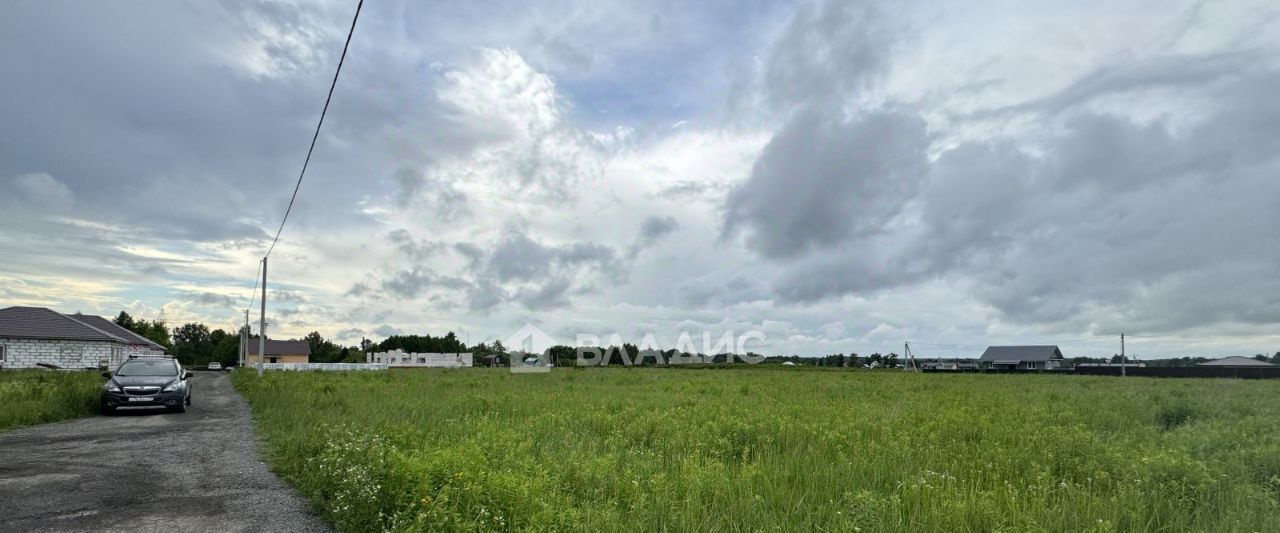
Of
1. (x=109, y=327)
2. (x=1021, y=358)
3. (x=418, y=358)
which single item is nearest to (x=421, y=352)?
(x=418, y=358)

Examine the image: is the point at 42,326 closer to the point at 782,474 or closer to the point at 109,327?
the point at 109,327

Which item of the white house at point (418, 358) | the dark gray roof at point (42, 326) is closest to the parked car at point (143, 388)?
the dark gray roof at point (42, 326)

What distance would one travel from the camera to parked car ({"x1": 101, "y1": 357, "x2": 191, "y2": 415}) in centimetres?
1808

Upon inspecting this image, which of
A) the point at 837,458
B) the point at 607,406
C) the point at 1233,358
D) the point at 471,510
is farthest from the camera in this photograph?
the point at 1233,358

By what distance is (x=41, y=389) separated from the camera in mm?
18812

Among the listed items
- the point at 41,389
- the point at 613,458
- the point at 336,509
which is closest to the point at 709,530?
→ the point at 613,458

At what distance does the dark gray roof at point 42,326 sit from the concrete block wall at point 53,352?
41cm

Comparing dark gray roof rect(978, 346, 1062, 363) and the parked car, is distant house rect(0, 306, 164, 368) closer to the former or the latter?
the parked car

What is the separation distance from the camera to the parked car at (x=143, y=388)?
18078 mm

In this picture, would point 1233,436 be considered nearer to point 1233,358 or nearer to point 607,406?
point 607,406

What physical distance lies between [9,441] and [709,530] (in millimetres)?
14280

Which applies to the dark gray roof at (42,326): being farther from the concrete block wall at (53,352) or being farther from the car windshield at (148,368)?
the car windshield at (148,368)

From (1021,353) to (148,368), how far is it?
106001mm

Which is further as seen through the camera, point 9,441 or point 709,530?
point 9,441
